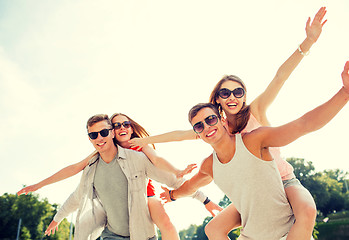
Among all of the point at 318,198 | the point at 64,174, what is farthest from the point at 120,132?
the point at 318,198

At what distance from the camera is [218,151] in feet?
13.1

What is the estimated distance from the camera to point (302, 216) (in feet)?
11.3

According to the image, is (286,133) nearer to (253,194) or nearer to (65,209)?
(253,194)

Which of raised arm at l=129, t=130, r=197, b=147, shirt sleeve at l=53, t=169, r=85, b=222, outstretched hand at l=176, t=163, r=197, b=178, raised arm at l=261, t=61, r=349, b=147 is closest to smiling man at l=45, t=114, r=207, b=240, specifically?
raised arm at l=129, t=130, r=197, b=147

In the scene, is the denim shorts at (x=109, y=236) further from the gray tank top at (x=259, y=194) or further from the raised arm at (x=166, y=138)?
the gray tank top at (x=259, y=194)

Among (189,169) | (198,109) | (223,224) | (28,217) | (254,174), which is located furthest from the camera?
(28,217)

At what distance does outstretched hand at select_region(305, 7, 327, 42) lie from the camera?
4194 millimetres

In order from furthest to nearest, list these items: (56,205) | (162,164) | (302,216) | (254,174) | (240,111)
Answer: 1. (56,205)
2. (162,164)
3. (240,111)
4. (254,174)
5. (302,216)

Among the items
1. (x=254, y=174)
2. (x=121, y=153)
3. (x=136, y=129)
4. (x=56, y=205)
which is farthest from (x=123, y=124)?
(x=56, y=205)

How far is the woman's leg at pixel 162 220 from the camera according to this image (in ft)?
15.5

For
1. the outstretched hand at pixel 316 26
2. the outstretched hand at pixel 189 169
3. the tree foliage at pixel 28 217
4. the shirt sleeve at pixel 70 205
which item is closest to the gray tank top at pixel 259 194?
the outstretched hand at pixel 189 169

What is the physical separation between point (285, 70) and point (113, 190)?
11.2 ft

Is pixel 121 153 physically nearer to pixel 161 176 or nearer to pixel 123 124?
pixel 123 124

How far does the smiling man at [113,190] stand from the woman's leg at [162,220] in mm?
114
